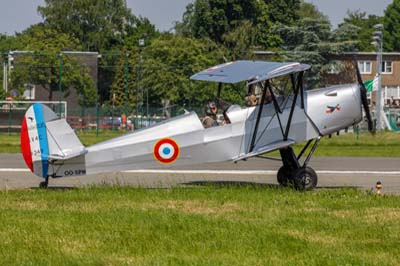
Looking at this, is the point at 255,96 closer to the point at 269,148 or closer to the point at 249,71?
the point at 249,71

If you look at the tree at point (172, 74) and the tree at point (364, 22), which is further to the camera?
the tree at point (364, 22)

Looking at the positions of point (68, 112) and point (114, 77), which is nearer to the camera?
point (68, 112)

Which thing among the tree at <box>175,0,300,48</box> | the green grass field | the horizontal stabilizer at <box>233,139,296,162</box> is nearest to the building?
the tree at <box>175,0,300,48</box>

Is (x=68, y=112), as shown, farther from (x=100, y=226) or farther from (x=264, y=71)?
(x=100, y=226)

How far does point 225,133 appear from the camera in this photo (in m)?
15.2

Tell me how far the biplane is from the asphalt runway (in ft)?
5.07

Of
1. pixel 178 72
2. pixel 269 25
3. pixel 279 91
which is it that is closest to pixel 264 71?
pixel 279 91

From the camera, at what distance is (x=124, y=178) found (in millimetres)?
18219

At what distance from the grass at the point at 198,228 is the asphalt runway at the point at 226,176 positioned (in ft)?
9.09

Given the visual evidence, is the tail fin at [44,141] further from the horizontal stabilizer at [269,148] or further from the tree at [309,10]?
the tree at [309,10]

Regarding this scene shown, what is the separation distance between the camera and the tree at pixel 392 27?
115000 millimetres

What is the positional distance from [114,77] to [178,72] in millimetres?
19533

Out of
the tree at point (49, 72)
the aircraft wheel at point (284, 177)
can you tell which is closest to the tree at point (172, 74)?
the tree at point (49, 72)

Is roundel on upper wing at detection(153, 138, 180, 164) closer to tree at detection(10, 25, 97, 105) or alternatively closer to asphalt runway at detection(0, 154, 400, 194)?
asphalt runway at detection(0, 154, 400, 194)
